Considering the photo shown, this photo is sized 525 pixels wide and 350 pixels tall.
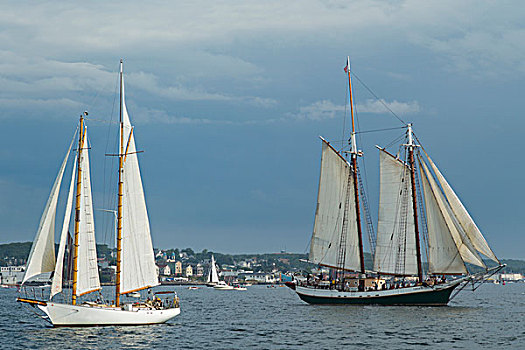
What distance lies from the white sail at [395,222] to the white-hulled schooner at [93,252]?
36.8 m

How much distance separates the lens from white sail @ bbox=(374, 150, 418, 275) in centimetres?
9300

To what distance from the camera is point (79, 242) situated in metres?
59.1

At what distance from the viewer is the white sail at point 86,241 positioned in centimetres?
5878

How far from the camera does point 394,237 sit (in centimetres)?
9369

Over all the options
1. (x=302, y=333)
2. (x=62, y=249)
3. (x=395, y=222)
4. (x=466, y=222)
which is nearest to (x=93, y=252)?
(x=62, y=249)

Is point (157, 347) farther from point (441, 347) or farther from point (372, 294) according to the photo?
point (372, 294)

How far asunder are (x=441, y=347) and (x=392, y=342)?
400cm

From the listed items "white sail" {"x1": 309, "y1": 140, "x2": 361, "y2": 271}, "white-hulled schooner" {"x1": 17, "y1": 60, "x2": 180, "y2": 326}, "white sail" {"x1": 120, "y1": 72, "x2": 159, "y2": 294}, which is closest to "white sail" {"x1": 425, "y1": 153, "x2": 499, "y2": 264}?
"white sail" {"x1": 309, "y1": 140, "x2": 361, "y2": 271}

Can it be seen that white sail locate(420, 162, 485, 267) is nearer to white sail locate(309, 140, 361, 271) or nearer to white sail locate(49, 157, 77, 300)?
white sail locate(309, 140, 361, 271)

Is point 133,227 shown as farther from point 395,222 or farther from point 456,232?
point 395,222

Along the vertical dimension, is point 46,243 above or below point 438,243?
below

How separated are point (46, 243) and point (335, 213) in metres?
49.0

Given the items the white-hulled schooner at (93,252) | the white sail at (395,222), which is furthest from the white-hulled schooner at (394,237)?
the white-hulled schooner at (93,252)

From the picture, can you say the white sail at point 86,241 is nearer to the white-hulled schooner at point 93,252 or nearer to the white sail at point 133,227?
the white-hulled schooner at point 93,252
